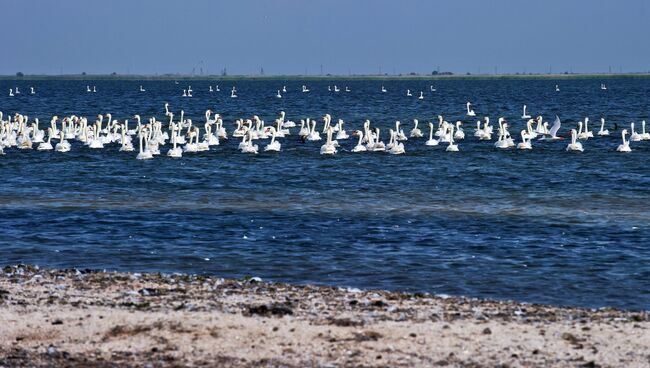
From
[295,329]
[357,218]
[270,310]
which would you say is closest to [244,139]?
[357,218]

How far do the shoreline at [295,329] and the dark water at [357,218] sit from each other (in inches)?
112

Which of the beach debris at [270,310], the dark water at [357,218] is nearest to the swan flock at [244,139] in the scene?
the dark water at [357,218]

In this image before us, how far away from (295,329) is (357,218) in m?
12.7

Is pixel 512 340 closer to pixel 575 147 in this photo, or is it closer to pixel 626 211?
pixel 626 211

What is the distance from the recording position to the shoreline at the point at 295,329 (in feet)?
37.7

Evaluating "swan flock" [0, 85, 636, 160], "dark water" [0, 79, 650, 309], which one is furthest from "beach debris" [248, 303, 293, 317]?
"swan flock" [0, 85, 636, 160]

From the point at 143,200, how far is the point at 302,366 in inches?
718

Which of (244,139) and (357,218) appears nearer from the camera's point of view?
(357,218)

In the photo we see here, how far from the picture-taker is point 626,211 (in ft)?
87.7

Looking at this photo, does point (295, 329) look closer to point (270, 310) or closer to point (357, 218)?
point (270, 310)

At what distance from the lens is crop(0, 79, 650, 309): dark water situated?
18391 millimetres

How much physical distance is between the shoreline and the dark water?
285 centimetres

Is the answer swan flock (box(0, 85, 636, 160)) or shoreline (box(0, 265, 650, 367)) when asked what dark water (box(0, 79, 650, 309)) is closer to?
swan flock (box(0, 85, 636, 160))

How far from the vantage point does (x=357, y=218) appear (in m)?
25.1
